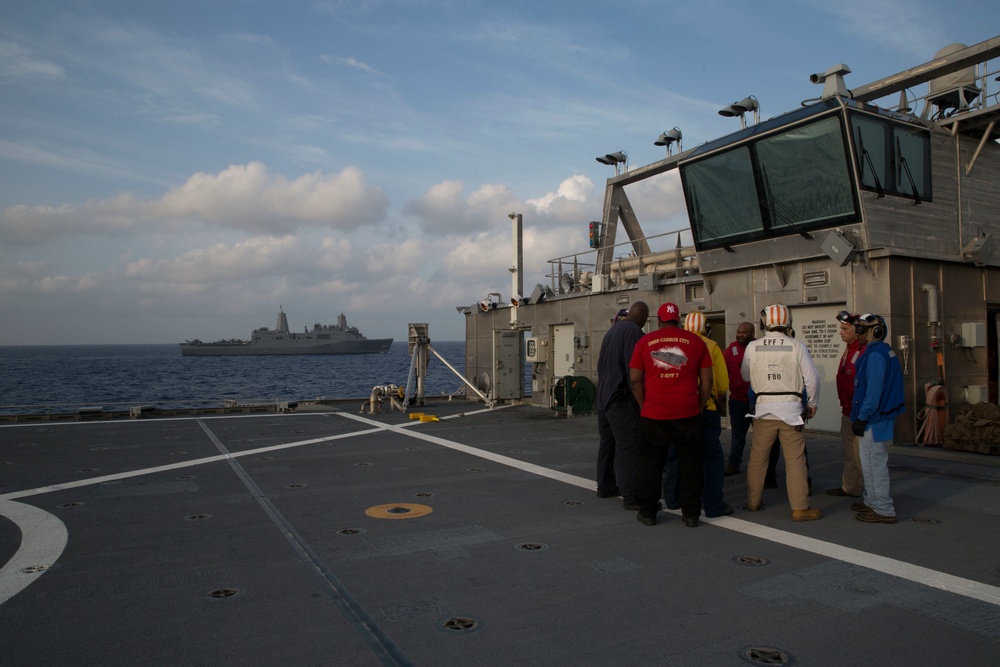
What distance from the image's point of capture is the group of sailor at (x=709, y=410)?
239 inches

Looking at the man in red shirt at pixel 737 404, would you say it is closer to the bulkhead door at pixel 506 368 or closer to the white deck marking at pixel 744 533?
the white deck marking at pixel 744 533

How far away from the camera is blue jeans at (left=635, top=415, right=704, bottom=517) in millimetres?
6031

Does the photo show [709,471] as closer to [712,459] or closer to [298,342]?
[712,459]

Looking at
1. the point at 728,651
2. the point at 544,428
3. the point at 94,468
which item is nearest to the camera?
the point at 728,651

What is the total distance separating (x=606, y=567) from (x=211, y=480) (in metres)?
5.50

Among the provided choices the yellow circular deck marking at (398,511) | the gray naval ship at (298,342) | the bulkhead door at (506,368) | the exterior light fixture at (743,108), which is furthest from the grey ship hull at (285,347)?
the yellow circular deck marking at (398,511)

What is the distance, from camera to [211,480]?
8.34m

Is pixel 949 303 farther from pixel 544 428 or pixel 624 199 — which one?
pixel 624 199

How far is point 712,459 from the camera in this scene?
21.0ft

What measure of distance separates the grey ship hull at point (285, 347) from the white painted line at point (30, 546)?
5053 inches

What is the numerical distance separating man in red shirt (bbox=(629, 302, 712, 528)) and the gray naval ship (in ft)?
426

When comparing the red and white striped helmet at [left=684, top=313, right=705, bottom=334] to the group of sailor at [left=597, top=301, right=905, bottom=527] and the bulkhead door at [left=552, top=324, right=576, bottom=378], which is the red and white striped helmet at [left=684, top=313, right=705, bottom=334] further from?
the bulkhead door at [left=552, top=324, right=576, bottom=378]

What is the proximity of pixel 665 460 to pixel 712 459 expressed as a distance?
494 mm

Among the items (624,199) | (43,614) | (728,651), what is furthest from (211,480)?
(624,199)
